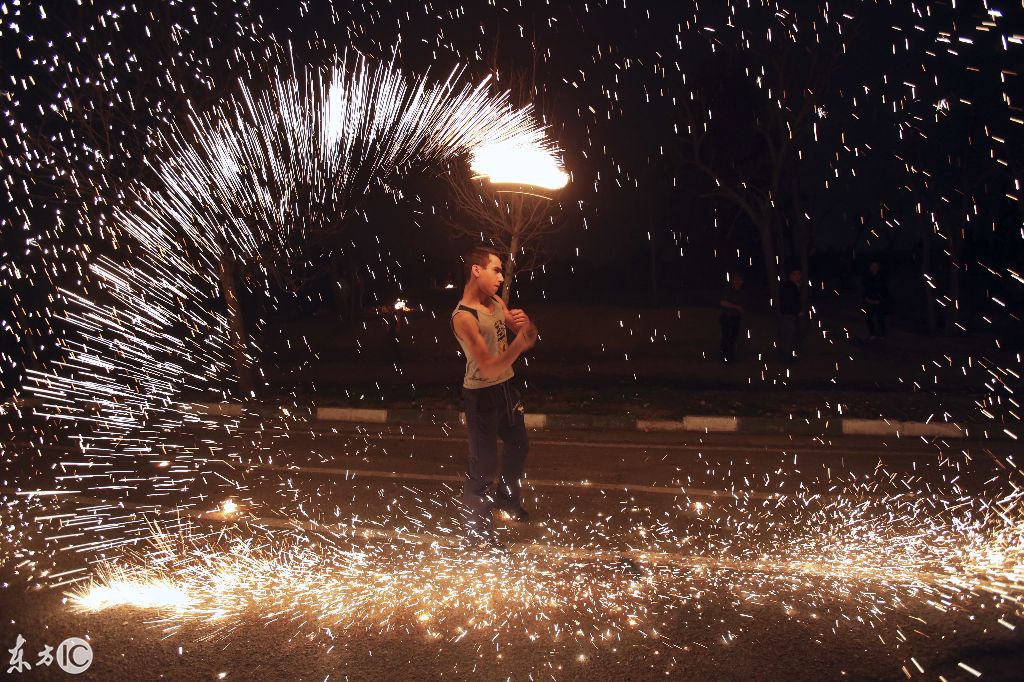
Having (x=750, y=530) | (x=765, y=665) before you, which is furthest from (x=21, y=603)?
(x=750, y=530)

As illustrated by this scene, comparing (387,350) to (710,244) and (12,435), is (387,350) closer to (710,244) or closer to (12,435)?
(12,435)

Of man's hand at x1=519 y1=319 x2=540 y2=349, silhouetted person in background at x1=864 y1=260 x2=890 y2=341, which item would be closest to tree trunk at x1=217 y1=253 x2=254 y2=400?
man's hand at x1=519 y1=319 x2=540 y2=349

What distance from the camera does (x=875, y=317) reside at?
15.9 m

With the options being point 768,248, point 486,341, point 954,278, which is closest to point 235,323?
point 486,341

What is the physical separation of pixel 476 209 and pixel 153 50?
18.8 ft

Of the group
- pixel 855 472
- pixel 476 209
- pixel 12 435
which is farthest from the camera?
pixel 476 209

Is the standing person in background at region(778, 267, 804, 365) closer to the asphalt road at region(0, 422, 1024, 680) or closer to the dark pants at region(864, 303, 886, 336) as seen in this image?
the dark pants at region(864, 303, 886, 336)

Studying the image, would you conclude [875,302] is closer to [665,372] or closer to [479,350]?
[665,372]

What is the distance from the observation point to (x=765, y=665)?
3.52 meters

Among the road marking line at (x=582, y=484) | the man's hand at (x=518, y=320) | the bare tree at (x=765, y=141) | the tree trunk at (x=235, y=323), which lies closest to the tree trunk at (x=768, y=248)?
the bare tree at (x=765, y=141)

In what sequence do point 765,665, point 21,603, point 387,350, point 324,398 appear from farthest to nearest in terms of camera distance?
point 387,350
point 324,398
point 21,603
point 765,665

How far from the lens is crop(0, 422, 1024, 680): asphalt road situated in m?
3.64

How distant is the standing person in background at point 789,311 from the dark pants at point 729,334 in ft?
2.62

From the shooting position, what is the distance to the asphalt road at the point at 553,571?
364cm
